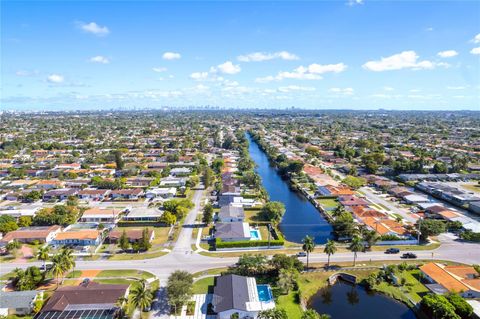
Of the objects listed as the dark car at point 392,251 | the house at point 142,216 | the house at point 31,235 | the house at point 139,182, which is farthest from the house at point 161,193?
the dark car at point 392,251

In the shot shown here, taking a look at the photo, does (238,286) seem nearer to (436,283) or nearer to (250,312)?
(250,312)

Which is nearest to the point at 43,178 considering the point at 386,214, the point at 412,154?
the point at 386,214

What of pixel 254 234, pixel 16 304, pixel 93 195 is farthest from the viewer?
pixel 93 195

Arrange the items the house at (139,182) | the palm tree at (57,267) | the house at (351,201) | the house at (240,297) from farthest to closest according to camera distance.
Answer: the house at (139,182), the house at (351,201), the palm tree at (57,267), the house at (240,297)

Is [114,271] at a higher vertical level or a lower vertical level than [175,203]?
lower

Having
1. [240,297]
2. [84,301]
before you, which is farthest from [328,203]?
[84,301]

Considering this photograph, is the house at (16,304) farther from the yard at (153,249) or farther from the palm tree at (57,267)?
the yard at (153,249)

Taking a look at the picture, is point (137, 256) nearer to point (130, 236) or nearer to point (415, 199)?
point (130, 236)
